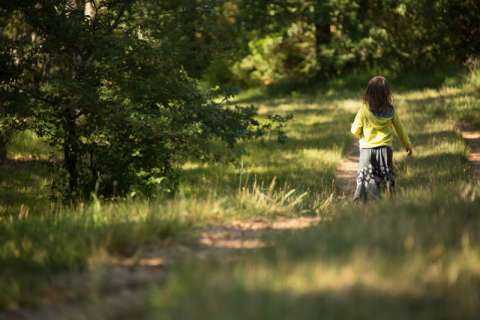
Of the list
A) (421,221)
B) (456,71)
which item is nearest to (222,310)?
(421,221)

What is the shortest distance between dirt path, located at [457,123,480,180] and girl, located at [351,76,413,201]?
202cm

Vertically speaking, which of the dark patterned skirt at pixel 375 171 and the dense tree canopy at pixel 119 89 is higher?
the dense tree canopy at pixel 119 89

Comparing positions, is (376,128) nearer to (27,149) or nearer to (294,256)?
(294,256)

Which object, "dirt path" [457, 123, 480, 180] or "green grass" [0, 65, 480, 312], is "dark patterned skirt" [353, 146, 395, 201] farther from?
"dirt path" [457, 123, 480, 180]

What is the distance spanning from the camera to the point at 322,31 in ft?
101

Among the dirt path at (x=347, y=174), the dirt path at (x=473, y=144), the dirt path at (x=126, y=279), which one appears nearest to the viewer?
the dirt path at (x=126, y=279)

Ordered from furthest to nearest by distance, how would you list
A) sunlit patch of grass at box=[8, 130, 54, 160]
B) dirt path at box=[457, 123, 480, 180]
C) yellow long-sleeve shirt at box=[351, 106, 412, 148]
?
sunlit patch of grass at box=[8, 130, 54, 160]
dirt path at box=[457, 123, 480, 180]
yellow long-sleeve shirt at box=[351, 106, 412, 148]

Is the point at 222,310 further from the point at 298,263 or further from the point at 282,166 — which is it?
the point at 282,166

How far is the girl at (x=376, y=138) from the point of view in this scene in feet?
28.2

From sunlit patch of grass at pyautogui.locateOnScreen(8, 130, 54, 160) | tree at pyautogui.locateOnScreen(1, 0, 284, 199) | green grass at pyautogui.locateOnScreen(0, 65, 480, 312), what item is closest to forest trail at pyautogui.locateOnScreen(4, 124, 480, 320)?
green grass at pyautogui.locateOnScreen(0, 65, 480, 312)

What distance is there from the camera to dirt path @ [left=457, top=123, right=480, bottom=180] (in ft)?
37.3

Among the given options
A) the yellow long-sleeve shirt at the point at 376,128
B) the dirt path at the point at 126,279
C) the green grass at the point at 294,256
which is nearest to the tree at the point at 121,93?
the green grass at the point at 294,256

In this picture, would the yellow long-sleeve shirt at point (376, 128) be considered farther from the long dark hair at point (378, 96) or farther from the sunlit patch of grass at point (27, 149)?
the sunlit patch of grass at point (27, 149)

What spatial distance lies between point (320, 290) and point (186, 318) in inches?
30.4
